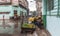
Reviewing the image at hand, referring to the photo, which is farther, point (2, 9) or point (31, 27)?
point (2, 9)

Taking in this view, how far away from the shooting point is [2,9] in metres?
37.6

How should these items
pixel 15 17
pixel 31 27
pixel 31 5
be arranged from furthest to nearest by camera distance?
pixel 31 5
pixel 15 17
pixel 31 27

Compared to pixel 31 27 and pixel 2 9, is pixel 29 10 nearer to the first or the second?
pixel 2 9

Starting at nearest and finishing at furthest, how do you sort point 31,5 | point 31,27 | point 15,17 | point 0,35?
1. point 0,35
2. point 31,27
3. point 15,17
4. point 31,5

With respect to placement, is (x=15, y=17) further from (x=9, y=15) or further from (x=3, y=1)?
(x=3, y=1)

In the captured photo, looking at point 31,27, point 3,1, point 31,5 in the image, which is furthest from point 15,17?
point 31,5

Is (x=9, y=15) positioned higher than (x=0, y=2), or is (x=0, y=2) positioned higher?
(x=0, y=2)

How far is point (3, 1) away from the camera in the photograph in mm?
37188

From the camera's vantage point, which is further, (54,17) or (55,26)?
(54,17)

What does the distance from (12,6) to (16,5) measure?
0.91 metres

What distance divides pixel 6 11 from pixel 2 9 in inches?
39.9

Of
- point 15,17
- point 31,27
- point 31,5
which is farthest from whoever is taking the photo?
point 31,5

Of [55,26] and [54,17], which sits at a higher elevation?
[54,17]

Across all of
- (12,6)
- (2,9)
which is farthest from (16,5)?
(2,9)
